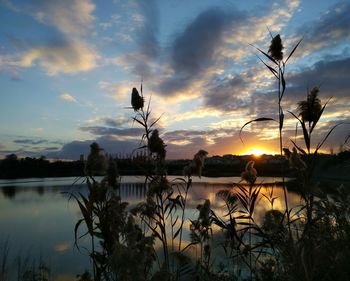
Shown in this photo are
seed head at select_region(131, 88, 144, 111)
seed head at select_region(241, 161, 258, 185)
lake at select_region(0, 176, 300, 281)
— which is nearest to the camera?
seed head at select_region(131, 88, 144, 111)

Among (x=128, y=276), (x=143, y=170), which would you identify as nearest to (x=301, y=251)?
(x=128, y=276)

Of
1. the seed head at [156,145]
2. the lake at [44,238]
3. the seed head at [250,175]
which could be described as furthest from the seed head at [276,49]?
the lake at [44,238]

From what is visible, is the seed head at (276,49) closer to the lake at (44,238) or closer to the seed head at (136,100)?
the seed head at (136,100)

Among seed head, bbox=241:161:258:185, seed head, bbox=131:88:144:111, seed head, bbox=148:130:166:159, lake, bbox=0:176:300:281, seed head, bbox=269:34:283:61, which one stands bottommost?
lake, bbox=0:176:300:281

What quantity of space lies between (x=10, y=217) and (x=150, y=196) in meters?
22.9

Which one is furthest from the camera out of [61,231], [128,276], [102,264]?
[61,231]

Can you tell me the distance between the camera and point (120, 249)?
2.02m

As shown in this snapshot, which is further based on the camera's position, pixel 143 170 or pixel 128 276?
pixel 143 170

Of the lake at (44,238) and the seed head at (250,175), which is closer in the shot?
the seed head at (250,175)

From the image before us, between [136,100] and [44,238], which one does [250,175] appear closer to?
[136,100]

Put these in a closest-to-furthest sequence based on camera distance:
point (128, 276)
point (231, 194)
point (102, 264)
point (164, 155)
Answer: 1. point (128, 276)
2. point (102, 264)
3. point (164, 155)
4. point (231, 194)

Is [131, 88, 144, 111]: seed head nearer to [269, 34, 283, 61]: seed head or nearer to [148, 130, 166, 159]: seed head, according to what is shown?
[148, 130, 166, 159]: seed head

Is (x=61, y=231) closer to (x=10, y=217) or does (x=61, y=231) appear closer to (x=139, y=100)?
(x=10, y=217)

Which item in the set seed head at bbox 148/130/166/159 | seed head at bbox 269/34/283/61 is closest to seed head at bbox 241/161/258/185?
seed head at bbox 148/130/166/159
